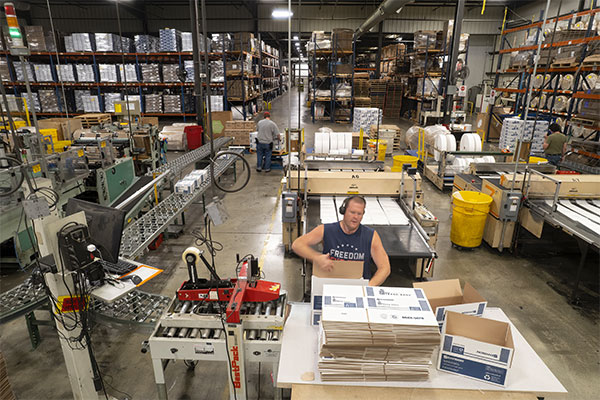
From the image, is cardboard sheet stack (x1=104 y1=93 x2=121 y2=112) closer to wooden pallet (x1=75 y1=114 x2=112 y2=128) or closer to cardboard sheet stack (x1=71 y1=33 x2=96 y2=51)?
cardboard sheet stack (x1=71 y1=33 x2=96 y2=51)

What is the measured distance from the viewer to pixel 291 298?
177 inches

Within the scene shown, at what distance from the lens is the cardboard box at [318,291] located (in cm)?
235

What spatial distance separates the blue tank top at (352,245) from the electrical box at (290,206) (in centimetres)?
166

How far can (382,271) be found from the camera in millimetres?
3146

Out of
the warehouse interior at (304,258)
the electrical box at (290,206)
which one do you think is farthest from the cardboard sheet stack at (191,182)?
the electrical box at (290,206)

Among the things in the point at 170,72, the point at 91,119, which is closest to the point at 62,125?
the point at 91,119

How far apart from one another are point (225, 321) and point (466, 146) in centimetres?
891

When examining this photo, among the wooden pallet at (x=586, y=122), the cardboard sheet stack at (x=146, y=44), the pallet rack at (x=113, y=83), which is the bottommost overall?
the wooden pallet at (x=586, y=122)

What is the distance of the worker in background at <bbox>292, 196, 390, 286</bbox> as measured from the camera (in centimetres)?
321

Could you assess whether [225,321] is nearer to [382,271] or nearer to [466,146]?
[382,271]

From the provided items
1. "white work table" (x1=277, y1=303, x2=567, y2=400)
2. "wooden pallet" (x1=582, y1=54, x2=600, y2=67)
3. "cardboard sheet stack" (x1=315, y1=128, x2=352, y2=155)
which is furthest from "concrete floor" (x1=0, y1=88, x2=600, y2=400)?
"wooden pallet" (x1=582, y1=54, x2=600, y2=67)

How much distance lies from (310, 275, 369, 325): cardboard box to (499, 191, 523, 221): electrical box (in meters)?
3.91

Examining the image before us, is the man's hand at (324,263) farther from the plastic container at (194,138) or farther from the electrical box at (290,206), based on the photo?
the plastic container at (194,138)

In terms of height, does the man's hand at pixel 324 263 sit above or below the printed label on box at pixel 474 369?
above
